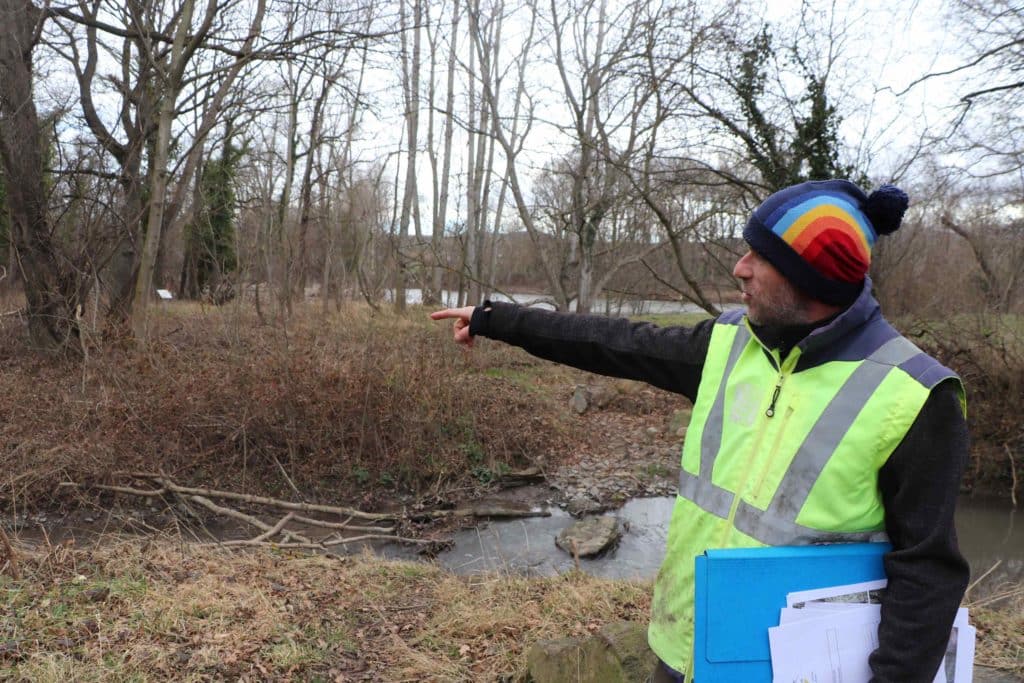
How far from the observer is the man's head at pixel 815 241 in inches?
61.0

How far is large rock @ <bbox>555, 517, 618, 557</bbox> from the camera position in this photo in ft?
26.1

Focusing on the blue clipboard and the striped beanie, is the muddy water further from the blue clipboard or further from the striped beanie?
the striped beanie

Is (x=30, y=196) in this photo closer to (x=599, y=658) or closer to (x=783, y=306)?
(x=599, y=658)

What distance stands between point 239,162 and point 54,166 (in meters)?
15.5

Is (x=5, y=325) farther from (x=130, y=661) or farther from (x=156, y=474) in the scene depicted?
(x=130, y=661)

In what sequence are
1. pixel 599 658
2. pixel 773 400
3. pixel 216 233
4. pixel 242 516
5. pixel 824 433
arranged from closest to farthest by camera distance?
1. pixel 824 433
2. pixel 773 400
3. pixel 599 658
4. pixel 242 516
5. pixel 216 233

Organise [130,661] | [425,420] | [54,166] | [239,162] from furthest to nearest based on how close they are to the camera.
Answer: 1. [239,162]
2. [54,166]
3. [425,420]
4. [130,661]

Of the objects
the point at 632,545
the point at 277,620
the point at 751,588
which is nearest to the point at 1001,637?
the point at 751,588

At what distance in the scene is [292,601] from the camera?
17.0ft

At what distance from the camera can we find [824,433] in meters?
1.49

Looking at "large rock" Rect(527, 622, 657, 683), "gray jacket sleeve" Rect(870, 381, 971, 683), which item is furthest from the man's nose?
"large rock" Rect(527, 622, 657, 683)

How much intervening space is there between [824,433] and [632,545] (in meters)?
7.30

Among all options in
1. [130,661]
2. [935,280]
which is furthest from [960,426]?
[935,280]

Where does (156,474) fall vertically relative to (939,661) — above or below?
below
